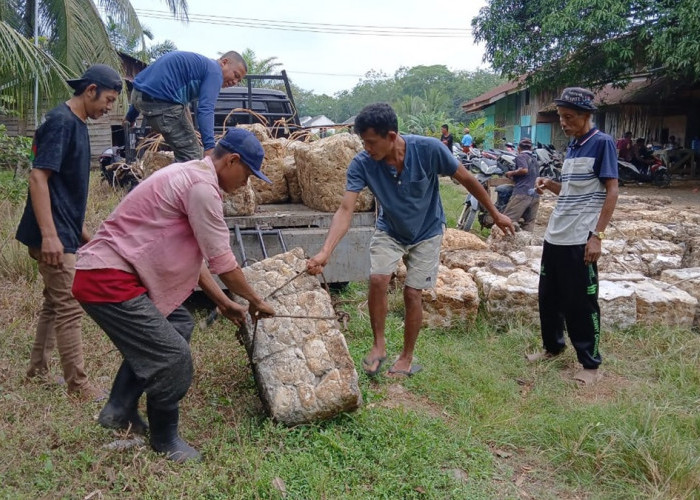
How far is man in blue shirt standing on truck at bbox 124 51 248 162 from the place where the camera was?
4.54 m

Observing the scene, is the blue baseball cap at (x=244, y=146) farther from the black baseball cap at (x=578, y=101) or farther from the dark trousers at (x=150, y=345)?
the black baseball cap at (x=578, y=101)

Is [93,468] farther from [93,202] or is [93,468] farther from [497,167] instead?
[497,167]

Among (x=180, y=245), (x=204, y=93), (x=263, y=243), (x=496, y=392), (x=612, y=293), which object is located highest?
(x=204, y=93)

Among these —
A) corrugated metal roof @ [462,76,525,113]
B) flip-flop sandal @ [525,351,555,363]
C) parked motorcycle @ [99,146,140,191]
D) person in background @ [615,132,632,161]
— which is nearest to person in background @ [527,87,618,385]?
flip-flop sandal @ [525,351,555,363]

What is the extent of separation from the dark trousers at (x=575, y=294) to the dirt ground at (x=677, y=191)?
33.0 feet

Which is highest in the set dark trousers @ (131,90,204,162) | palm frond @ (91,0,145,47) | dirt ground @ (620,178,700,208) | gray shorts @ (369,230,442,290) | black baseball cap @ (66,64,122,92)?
palm frond @ (91,0,145,47)

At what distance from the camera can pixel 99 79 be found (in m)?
3.29

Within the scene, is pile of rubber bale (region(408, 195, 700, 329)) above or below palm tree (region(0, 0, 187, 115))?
below

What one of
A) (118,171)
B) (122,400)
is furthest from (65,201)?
(118,171)

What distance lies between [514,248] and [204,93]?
156 inches

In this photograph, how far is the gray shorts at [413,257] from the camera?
12.8ft

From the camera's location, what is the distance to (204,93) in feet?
15.1

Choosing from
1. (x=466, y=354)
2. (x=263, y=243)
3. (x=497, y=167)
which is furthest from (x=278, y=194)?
(x=497, y=167)

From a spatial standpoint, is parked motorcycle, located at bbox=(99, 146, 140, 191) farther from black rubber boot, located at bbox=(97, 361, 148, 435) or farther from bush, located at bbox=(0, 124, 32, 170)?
black rubber boot, located at bbox=(97, 361, 148, 435)
